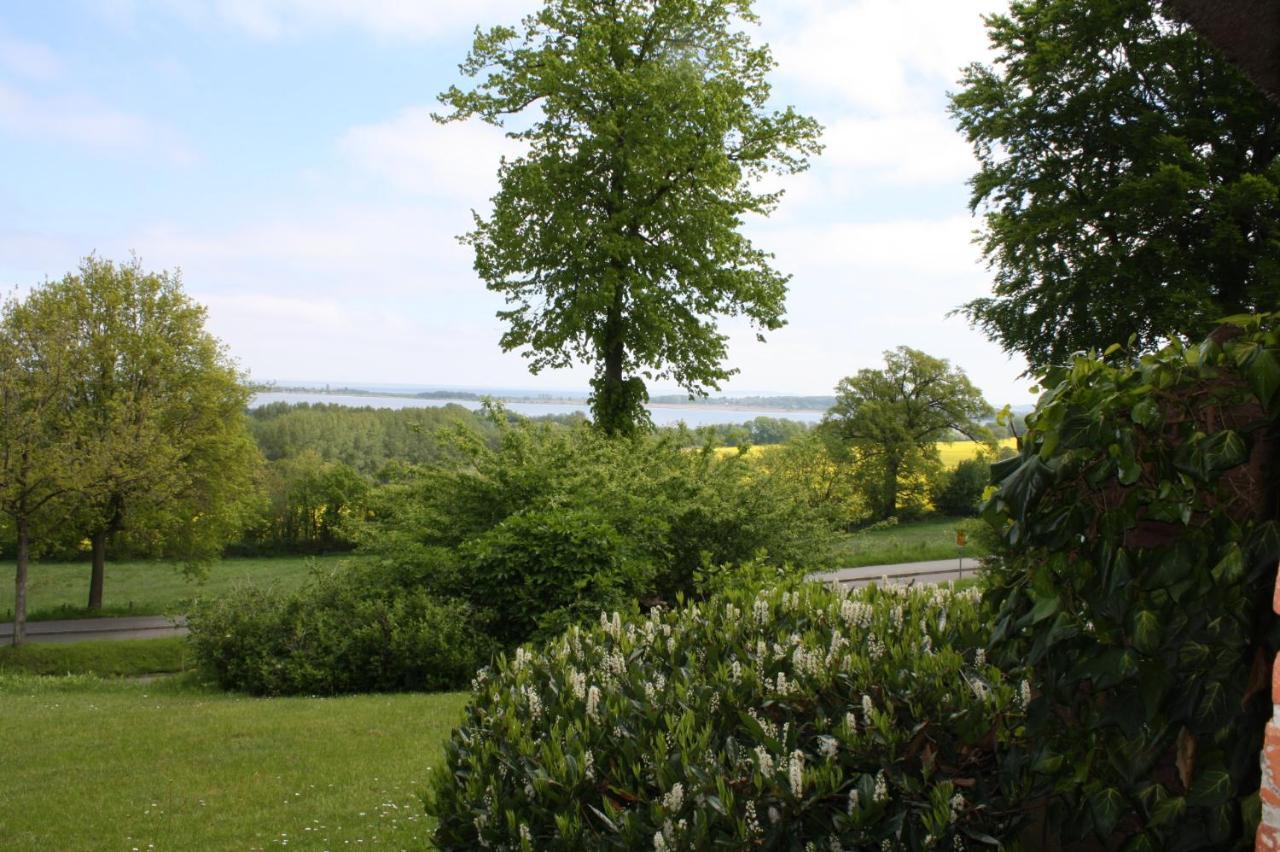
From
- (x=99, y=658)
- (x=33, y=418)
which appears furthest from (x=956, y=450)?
(x=33, y=418)


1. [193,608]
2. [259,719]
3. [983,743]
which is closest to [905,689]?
[983,743]

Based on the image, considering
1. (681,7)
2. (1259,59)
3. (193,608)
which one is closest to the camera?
(1259,59)

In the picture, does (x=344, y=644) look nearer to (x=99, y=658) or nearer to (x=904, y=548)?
(x=99, y=658)

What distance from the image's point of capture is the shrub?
11625mm

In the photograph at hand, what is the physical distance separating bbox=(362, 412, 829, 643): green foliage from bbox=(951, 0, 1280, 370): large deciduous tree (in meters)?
10.4

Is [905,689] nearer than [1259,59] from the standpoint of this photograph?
No

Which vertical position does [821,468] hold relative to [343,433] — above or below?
below

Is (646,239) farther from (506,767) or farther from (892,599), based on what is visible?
(506,767)

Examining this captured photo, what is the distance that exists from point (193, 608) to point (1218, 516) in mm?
13832

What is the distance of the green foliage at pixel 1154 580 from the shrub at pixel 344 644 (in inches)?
384

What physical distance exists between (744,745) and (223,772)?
5.31 metres

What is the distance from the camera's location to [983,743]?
10.2 feet

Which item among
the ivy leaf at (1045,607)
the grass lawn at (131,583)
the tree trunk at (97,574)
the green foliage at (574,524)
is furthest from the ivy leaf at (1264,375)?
the tree trunk at (97,574)

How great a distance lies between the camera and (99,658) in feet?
68.7
